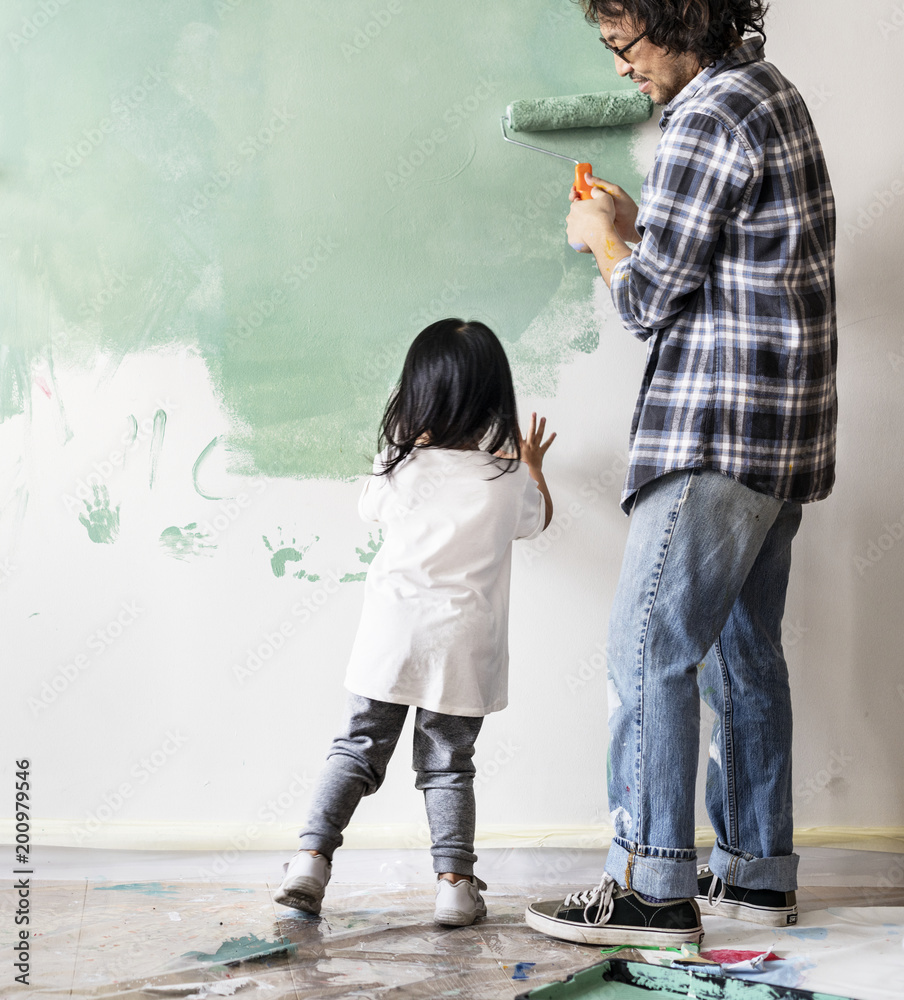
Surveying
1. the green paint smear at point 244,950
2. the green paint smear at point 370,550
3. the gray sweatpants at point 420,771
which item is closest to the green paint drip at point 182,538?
the green paint smear at point 370,550

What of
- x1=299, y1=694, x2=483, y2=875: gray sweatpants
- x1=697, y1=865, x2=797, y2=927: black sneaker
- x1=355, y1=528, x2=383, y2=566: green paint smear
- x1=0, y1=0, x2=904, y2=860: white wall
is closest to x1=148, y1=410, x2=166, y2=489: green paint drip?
x1=0, y1=0, x2=904, y2=860: white wall

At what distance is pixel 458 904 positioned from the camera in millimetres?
1236

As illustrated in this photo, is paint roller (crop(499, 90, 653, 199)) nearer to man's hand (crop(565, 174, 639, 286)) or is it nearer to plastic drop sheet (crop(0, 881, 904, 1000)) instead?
man's hand (crop(565, 174, 639, 286))

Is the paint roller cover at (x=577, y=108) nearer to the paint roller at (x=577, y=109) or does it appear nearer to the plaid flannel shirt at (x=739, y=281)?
the paint roller at (x=577, y=109)

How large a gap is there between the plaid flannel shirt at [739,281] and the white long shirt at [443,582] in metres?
0.26

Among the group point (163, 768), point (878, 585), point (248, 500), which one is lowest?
point (163, 768)

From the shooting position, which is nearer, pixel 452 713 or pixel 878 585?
pixel 452 713

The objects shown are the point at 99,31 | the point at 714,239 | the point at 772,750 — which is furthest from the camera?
the point at 99,31

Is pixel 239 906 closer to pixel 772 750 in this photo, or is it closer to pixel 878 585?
pixel 772 750

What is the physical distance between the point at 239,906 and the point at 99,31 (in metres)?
1.39

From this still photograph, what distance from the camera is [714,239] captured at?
1.09m

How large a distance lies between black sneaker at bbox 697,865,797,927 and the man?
17 centimetres

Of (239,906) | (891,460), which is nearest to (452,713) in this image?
(239,906)

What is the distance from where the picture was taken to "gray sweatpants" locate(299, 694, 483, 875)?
4.21 ft
